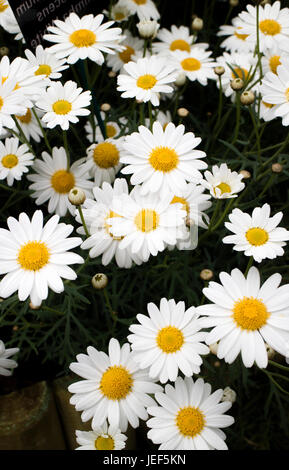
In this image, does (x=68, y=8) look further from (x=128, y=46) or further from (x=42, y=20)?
(x=128, y=46)

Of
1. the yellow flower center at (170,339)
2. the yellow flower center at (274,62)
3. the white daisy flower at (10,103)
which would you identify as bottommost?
the yellow flower center at (170,339)

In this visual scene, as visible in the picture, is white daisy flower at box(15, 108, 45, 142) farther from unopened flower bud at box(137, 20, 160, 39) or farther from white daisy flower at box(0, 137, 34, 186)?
unopened flower bud at box(137, 20, 160, 39)

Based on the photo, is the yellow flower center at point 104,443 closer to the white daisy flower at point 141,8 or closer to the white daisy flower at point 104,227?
the white daisy flower at point 104,227

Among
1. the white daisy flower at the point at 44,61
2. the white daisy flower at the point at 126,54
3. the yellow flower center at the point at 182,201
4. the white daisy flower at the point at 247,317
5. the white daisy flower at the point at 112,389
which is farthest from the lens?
the white daisy flower at the point at 126,54

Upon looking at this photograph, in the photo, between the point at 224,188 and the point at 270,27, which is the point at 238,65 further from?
the point at 224,188

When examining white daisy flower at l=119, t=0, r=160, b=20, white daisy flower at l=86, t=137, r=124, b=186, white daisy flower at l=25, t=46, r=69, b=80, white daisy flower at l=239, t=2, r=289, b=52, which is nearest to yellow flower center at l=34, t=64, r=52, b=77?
white daisy flower at l=25, t=46, r=69, b=80

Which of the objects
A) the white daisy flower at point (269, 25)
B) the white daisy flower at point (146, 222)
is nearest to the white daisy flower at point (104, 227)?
the white daisy flower at point (146, 222)

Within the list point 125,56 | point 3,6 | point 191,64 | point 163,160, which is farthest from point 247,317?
point 3,6
